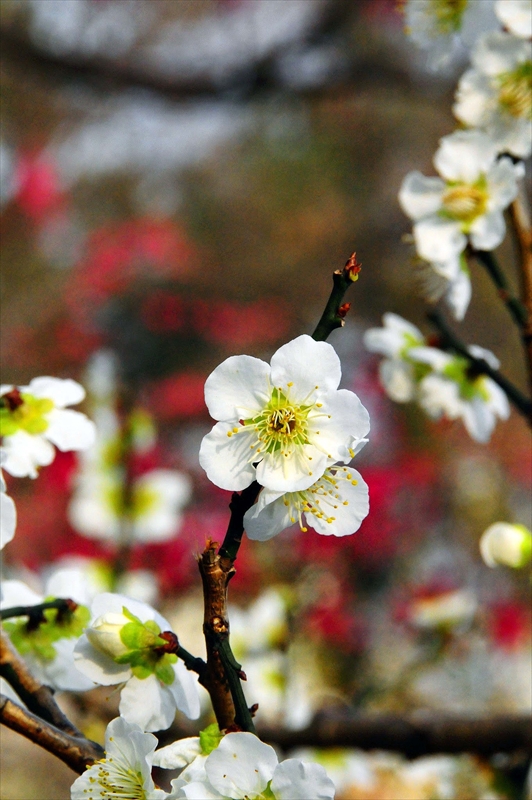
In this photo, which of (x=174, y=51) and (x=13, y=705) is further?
(x=174, y=51)

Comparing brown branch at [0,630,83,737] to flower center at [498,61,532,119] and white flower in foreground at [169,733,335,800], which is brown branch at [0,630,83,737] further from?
flower center at [498,61,532,119]

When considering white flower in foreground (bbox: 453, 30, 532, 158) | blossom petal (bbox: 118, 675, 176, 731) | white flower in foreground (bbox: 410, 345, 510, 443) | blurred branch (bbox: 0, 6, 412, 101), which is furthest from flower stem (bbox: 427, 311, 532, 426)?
blurred branch (bbox: 0, 6, 412, 101)

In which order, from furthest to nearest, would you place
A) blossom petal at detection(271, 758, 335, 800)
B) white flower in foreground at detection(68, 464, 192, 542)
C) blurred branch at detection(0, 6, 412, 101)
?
blurred branch at detection(0, 6, 412, 101), white flower in foreground at detection(68, 464, 192, 542), blossom petal at detection(271, 758, 335, 800)

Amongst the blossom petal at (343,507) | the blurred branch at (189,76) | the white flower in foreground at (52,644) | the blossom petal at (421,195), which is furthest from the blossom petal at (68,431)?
the blurred branch at (189,76)

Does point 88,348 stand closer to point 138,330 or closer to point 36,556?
point 138,330

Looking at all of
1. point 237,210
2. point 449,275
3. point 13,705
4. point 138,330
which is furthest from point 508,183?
point 237,210

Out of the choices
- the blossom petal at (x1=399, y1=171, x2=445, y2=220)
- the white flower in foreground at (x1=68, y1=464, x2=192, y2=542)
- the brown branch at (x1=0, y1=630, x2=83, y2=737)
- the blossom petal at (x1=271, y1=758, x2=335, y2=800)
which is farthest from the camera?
the white flower in foreground at (x1=68, y1=464, x2=192, y2=542)

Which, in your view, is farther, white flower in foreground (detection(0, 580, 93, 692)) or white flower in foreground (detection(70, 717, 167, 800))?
white flower in foreground (detection(0, 580, 93, 692))
